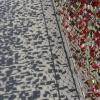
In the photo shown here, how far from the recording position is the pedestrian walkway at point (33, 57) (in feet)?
10.8

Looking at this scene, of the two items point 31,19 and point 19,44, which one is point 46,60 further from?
point 31,19

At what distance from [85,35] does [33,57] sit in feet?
2.68

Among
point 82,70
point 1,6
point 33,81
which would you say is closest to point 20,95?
point 33,81

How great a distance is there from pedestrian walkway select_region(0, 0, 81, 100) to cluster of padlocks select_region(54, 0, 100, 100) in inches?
6.6

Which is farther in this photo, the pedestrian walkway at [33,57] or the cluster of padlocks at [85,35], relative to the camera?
the cluster of padlocks at [85,35]

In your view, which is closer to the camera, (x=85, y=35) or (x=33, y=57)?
(x=33, y=57)

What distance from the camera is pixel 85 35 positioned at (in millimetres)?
4266

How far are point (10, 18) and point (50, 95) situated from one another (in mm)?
1908

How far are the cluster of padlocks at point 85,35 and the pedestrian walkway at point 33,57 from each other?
0.55 feet

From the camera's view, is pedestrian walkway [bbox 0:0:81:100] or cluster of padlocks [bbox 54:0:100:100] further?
cluster of padlocks [bbox 54:0:100:100]

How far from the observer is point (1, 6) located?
520cm

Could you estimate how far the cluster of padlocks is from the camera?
11.8ft

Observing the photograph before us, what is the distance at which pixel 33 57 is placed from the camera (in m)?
3.84

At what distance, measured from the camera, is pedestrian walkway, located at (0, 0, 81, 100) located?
3.29 meters
